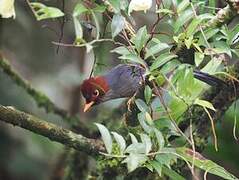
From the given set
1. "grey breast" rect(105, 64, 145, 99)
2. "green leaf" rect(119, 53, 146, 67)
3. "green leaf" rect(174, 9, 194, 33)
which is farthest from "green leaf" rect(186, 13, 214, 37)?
"grey breast" rect(105, 64, 145, 99)

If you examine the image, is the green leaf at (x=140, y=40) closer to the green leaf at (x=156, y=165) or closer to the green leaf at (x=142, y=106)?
the green leaf at (x=142, y=106)

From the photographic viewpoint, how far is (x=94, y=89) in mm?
2238

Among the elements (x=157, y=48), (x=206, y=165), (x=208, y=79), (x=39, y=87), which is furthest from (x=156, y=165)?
(x=39, y=87)

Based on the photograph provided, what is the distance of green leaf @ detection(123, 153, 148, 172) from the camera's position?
142cm

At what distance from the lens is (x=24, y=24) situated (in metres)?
3.50

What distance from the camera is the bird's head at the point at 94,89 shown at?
86.1 inches

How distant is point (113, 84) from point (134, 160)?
3.15 feet

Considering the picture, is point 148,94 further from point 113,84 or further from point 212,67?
point 113,84

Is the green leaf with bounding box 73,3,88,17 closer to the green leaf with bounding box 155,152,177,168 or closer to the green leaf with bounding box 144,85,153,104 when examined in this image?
the green leaf with bounding box 144,85,153,104

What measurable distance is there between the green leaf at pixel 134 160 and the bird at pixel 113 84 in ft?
1.70

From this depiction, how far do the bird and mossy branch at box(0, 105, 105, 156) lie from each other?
229mm

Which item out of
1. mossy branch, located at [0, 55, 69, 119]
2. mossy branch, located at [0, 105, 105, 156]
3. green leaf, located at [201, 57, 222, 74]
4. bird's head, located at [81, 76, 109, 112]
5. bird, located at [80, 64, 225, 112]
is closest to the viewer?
green leaf, located at [201, 57, 222, 74]

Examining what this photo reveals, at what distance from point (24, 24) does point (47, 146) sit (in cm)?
74

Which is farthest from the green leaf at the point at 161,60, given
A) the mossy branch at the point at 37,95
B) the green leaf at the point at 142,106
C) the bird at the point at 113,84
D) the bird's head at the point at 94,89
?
the mossy branch at the point at 37,95
